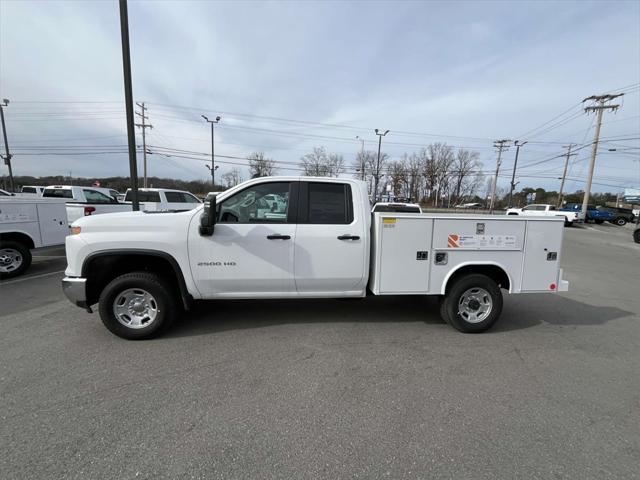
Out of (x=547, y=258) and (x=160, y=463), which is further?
(x=547, y=258)

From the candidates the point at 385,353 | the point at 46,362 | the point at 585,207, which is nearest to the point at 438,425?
the point at 385,353

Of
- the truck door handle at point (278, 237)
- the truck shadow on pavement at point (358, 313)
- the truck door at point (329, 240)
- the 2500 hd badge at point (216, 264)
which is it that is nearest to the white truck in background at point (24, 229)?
the truck shadow on pavement at point (358, 313)

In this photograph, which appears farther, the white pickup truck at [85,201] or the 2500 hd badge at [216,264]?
the white pickup truck at [85,201]

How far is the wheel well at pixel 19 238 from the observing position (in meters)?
6.47

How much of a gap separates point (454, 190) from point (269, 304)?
81.9 meters

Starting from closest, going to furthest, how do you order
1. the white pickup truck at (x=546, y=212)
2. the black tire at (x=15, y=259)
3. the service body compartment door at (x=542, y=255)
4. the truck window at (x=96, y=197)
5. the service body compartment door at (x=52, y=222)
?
the service body compartment door at (x=542, y=255) < the black tire at (x=15, y=259) < the service body compartment door at (x=52, y=222) < the truck window at (x=96, y=197) < the white pickup truck at (x=546, y=212)

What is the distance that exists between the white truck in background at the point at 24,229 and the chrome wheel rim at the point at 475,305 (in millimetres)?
8341

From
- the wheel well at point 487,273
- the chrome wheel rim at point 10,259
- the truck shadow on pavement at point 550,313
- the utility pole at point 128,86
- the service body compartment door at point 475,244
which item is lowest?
the truck shadow on pavement at point 550,313

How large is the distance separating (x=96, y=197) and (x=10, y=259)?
530 centimetres

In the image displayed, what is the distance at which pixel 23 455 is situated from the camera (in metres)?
2.14

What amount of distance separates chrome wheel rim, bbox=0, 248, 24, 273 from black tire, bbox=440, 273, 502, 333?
841 cm

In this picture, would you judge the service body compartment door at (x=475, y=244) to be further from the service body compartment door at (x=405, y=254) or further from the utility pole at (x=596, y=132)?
the utility pole at (x=596, y=132)

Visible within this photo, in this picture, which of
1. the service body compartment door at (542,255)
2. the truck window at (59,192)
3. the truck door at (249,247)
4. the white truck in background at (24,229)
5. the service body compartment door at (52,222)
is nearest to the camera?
the truck door at (249,247)

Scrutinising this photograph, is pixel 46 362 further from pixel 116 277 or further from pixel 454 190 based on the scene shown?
pixel 454 190
